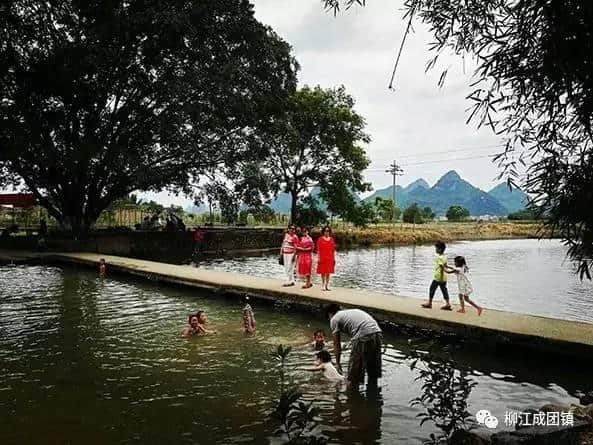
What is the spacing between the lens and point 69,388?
739cm

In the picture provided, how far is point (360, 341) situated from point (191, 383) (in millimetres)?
2525

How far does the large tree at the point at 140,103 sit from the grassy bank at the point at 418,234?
785 inches

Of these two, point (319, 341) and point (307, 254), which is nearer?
point (319, 341)

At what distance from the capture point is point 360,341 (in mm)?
7238

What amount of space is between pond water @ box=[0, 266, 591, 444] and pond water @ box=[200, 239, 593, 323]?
4.41 meters

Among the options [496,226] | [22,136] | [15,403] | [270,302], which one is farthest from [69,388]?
[496,226]

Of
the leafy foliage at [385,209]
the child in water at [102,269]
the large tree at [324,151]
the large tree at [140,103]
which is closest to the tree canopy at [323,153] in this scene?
the large tree at [324,151]

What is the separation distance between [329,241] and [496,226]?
198ft

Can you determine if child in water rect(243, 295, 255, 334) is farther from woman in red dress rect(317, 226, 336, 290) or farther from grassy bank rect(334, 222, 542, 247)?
grassy bank rect(334, 222, 542, 247)

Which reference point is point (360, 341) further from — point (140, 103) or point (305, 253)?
point (140, 103)

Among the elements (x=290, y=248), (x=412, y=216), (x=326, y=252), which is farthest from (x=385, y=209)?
(x=326, y=252)

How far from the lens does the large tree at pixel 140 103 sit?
22.7 meters

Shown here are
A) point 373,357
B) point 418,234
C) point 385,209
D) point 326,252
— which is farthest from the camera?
point 385,209

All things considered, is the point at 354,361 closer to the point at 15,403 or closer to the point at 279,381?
the point at 279,381
